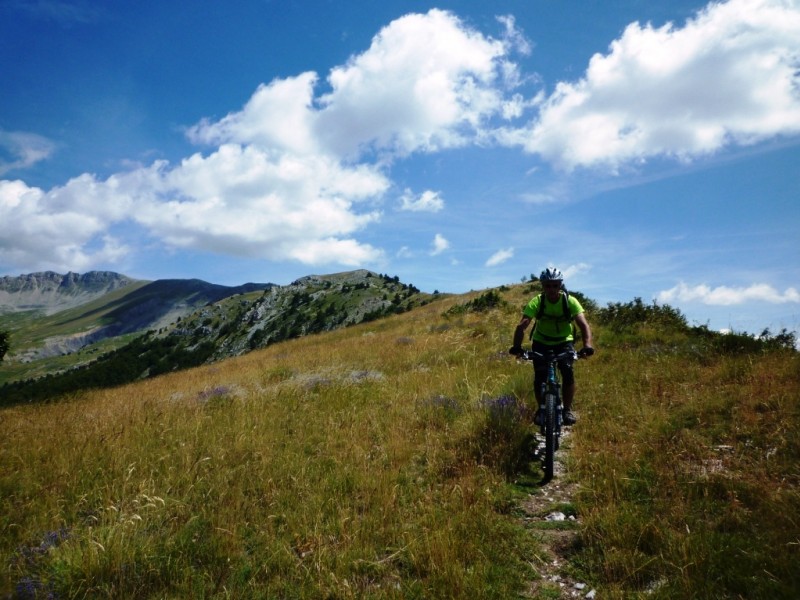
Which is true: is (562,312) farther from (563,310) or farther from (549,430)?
(549,430)

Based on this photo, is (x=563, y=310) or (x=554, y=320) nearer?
(x=563, y=310)

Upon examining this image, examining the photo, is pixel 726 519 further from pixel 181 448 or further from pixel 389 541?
pixel 181 448

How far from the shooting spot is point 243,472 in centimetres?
566

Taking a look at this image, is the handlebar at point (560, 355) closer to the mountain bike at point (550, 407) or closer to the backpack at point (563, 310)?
the mountain bike at point (550, 407)

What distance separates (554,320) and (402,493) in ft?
12.9

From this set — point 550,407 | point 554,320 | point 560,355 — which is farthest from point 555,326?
point 550,407

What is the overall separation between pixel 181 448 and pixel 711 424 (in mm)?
8197

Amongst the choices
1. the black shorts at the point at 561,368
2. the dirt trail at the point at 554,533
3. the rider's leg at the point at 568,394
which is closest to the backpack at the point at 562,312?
the black shorts at the point at 561,368

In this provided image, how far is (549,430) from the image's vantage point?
5902 millimetres

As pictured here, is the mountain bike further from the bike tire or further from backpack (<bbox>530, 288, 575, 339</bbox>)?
backpack (<bbox>530, 288, 575, 339</bbox>)

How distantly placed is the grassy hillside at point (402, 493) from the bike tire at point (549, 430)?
0.30 m

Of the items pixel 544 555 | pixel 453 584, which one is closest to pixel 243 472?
pixel 453 584

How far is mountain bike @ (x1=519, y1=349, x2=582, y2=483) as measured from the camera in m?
5.92

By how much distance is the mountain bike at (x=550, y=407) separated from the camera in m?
5.92
